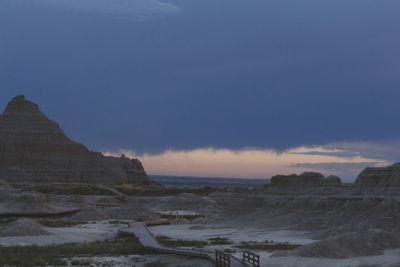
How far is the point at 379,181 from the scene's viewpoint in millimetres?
47000

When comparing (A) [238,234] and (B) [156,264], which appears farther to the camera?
(A) [238,234]

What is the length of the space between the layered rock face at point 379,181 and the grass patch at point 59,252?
79.6 feet

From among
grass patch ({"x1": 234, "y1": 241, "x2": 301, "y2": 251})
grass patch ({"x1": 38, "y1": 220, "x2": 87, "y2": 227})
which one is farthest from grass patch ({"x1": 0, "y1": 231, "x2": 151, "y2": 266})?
grass patch ({"x1": 38, "y1": 220, "x2": 87, "y2": 227})

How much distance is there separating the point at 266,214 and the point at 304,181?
9546 millimetres

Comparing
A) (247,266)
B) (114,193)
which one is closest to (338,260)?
(247,266)

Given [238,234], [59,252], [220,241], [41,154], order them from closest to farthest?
1. [59,252]
2. [220,241]
3. [238,234]
4. [41,154]

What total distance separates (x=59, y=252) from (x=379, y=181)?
3165 cm

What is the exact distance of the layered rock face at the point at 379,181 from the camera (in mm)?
44675

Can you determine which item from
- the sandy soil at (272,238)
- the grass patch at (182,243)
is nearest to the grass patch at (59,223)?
the sandy soil at (272,238)

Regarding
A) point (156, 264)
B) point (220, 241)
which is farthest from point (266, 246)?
point (156, 264)

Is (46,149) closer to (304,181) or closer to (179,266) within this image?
(304,181)

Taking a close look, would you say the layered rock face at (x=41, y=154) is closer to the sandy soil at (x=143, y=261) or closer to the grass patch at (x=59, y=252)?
the grass patch at (x=59, y=252)

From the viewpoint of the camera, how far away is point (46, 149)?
425 ft

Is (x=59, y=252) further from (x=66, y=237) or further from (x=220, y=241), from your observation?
(x=220, y=241)
